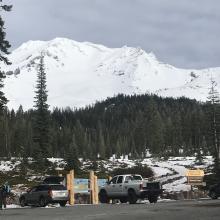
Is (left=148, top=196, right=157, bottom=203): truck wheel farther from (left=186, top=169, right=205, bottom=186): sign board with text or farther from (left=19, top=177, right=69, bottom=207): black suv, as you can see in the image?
(left=186, top=169, right=205, bottom=186): sign board with text

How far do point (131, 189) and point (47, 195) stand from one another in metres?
5.97

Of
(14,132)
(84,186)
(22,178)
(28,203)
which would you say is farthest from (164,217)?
(14,132)

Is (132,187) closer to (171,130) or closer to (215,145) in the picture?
(215,145)

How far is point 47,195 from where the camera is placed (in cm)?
3819

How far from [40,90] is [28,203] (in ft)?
190

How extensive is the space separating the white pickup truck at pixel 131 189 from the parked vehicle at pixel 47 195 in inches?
155

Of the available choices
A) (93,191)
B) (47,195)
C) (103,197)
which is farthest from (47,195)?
(93,191)

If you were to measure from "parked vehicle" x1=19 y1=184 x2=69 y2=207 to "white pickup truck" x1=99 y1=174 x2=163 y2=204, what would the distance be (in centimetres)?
395

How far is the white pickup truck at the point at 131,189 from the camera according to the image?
38562 millimetres

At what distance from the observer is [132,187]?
128 feet

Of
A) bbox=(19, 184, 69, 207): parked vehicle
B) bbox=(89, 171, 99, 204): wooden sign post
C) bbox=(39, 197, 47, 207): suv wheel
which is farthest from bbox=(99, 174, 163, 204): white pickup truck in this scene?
bbox=(39, 197, 47, 207): suv wheel

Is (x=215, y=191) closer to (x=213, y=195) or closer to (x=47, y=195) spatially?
(x=213, y=195)

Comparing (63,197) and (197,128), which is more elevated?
(197,128)

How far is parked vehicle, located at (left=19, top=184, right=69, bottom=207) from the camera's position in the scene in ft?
125
